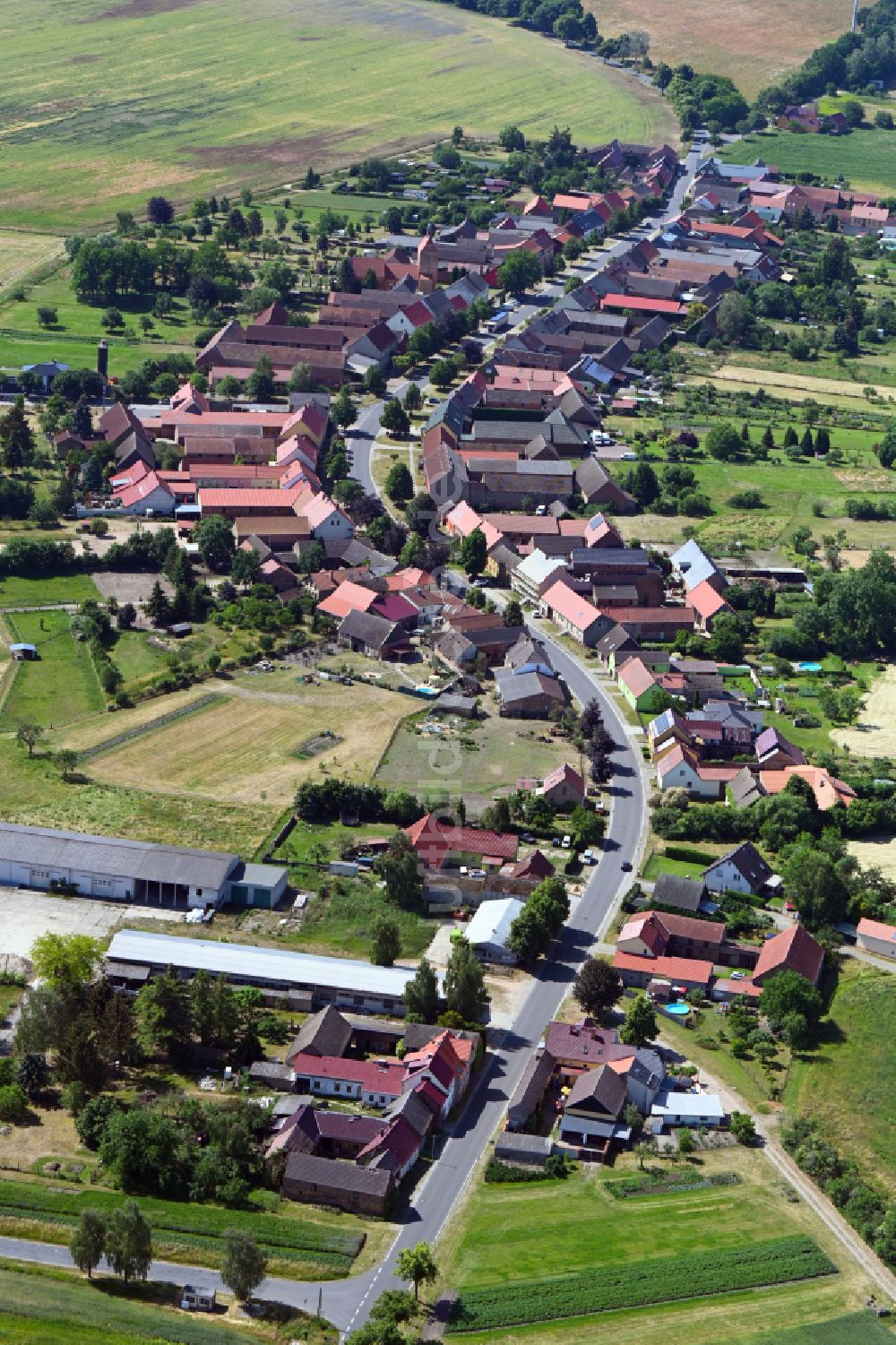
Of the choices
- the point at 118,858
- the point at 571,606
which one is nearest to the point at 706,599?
the point at 571,606

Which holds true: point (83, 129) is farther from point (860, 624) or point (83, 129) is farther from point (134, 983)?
point (134, 983)

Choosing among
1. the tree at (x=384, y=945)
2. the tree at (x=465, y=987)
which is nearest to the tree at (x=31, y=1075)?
the tree at (x=384, y=945)

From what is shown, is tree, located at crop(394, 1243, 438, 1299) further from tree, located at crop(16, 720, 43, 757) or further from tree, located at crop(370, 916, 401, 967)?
tree, located at crop(16, 720, 43, 757)

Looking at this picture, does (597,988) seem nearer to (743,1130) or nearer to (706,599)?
(743,1130)

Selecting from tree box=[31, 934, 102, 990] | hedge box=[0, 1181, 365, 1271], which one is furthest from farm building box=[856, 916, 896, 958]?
tree box=[31, 934, 102, 990]

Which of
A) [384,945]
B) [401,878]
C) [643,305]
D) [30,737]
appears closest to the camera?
[384,945]

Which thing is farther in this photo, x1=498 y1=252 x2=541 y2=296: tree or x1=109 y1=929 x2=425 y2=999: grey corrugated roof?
x1=498 y1=252 x2=541 y2=296: tree

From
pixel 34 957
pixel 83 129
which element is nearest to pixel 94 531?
pixel 34 957
